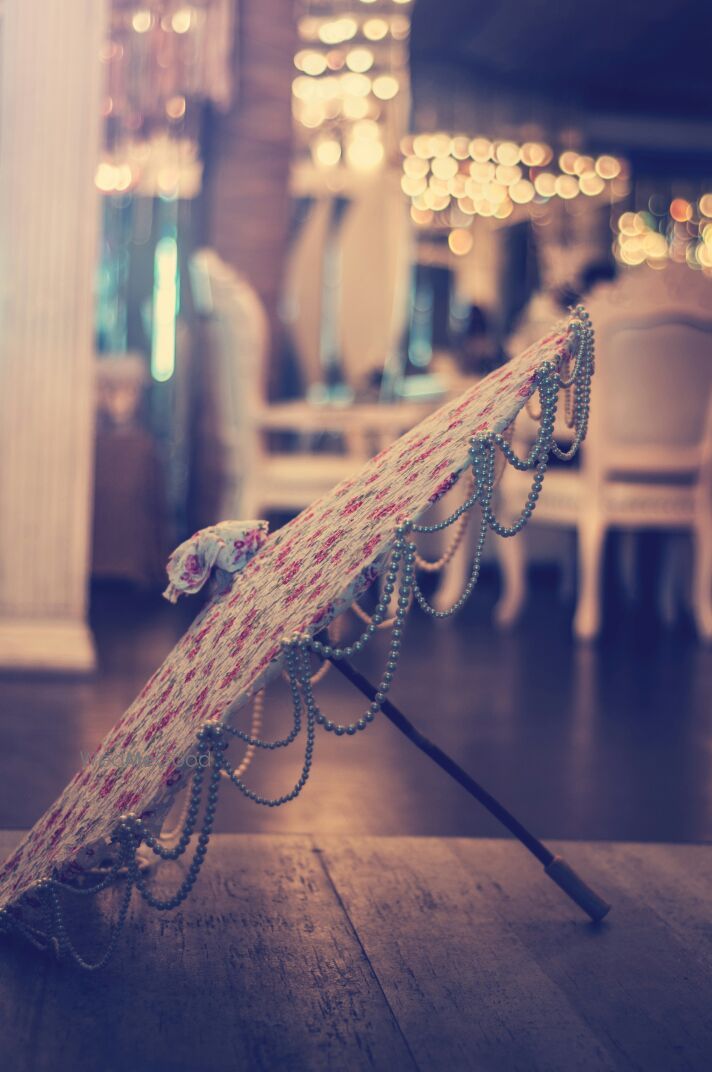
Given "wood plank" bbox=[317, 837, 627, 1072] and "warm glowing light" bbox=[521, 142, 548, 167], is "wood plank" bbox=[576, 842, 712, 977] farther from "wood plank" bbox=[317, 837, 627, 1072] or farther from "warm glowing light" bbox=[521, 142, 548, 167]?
"warm glowing light" bbox=[521, 142, 548, 167]

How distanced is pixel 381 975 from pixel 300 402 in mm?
5096

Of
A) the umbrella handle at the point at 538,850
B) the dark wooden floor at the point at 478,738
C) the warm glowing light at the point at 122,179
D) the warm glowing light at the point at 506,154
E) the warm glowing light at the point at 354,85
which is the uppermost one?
the warm glowing light at the point at 506,154

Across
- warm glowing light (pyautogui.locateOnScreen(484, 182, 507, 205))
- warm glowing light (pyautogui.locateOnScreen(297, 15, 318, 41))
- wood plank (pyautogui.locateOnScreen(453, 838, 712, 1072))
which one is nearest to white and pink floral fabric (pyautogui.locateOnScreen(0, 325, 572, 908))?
wood plank (pyautogui.locateOnScreen(453, 838, 712, 1072))

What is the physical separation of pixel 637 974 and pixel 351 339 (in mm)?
5047

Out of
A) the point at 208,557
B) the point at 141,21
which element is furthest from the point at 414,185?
the point at 208,557

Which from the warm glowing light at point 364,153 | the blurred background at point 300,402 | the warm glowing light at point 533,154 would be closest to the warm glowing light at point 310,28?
the blurred background at point 300,402

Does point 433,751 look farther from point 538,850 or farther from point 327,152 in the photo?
point 327,152

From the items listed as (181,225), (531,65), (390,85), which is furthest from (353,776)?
(531,65)

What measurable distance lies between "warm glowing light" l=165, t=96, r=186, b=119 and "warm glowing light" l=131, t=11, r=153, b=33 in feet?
1.00

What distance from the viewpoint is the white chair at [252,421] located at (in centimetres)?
491

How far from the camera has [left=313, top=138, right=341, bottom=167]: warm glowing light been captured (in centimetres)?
812

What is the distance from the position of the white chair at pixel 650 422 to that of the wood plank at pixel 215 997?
2947mm

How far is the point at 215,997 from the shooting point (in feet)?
4.75

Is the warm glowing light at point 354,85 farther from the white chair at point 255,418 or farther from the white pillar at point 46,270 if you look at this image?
the white pillar at point 46,270
